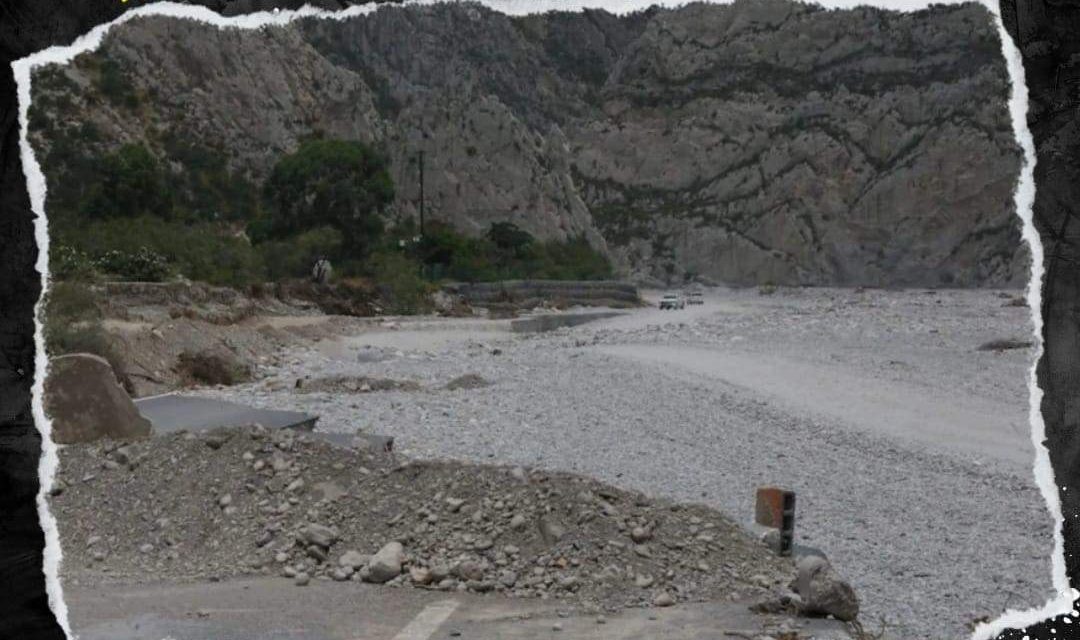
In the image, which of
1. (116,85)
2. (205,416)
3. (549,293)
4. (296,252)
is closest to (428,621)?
(205,416)

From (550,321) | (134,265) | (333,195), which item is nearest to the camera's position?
(134,265)

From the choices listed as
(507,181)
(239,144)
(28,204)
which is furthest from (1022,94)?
(507,181)

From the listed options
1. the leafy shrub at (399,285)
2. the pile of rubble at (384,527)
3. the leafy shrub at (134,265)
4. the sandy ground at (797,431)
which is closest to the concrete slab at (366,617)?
the pile of rubble at (384,527)

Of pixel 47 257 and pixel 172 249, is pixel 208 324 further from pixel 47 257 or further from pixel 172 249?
pixel 47 257

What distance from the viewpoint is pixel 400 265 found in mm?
39500

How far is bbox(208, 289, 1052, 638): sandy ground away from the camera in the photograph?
20.4ft

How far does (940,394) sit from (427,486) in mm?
13499

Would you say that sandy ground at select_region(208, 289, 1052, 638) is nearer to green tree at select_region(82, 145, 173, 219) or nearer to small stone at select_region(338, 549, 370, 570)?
small stone at select_region(338, 549, 370, 570)

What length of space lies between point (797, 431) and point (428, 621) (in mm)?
8869

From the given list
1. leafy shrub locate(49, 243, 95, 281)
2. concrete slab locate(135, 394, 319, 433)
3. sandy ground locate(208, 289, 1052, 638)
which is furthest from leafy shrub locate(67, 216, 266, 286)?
concrete slab locate(135, 394, 319, 433)

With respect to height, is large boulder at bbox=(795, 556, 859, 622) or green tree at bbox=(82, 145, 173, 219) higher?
green tree at bbox=(82, 145, 173, 219)

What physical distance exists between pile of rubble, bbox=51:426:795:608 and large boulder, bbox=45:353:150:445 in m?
0.41

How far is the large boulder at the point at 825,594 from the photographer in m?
3.90

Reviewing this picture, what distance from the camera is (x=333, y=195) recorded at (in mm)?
40250
